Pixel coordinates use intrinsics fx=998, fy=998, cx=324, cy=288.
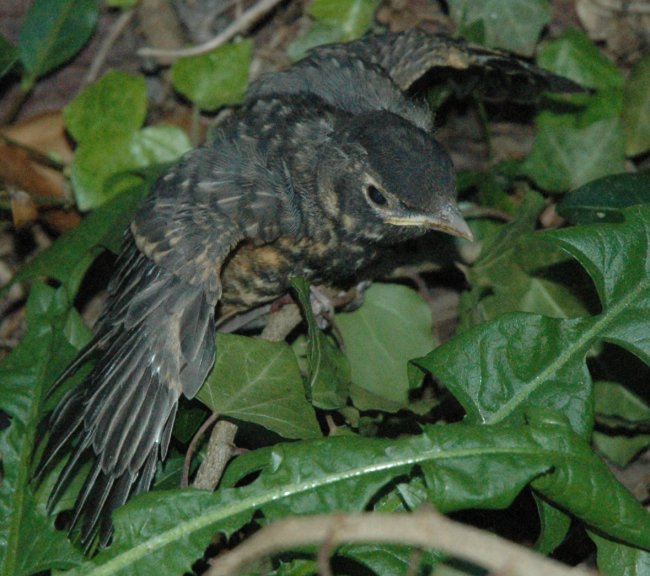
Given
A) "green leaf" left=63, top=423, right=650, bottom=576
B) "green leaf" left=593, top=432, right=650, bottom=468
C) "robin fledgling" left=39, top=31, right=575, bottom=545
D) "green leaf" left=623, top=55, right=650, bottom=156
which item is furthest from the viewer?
"green leaf" left=623, top=55, right=650, bottom=156

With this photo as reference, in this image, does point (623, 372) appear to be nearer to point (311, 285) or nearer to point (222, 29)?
point (311, 285)

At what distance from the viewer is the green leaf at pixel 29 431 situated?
234 centimetres

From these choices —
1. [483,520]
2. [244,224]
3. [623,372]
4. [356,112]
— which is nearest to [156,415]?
[244,224]

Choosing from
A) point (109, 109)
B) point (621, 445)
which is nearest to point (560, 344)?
point (621, 445)

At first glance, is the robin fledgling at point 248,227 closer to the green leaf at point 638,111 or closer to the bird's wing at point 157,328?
the bird's wing at point 157,328

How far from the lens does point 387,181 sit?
251 centimetres

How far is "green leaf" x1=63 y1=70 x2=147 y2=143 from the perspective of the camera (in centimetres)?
340

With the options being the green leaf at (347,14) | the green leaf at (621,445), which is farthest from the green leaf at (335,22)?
the green leaf at (621,445)

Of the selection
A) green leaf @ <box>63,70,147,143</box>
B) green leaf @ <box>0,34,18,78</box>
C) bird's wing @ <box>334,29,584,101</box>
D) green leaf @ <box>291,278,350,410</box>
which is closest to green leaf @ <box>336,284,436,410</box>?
green leaf @ <box>291,278,350,410</box>

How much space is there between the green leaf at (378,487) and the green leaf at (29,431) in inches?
10.6

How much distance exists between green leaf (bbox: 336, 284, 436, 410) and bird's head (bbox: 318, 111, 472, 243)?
33 cm

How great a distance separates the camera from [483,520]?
8.75 feet

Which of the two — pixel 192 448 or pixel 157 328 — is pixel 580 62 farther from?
pixel 192 448

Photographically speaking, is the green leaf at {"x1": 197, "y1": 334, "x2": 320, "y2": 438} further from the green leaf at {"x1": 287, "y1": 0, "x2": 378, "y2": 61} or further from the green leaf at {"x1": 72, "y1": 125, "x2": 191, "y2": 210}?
the green leaf at {"x1": 287, "y1": 0, "x2": 378, "y2": 61}
